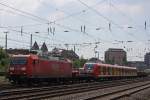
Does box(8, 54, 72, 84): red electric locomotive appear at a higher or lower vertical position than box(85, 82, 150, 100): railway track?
higher

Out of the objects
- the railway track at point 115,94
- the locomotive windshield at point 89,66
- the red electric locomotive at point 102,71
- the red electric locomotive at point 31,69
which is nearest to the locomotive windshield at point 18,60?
the red electric locomotive at point 31,69

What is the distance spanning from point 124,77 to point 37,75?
150 ft

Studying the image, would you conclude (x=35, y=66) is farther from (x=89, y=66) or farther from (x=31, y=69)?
(x=89, y=66)

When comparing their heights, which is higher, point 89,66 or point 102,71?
point 89,66

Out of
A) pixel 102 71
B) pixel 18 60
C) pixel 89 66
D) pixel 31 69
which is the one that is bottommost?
pixel 102 71

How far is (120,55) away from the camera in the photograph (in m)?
183

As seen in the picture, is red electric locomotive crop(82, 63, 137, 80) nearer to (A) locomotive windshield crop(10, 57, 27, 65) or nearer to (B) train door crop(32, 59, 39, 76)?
(B) train door crop(32, 59, 39, 76)

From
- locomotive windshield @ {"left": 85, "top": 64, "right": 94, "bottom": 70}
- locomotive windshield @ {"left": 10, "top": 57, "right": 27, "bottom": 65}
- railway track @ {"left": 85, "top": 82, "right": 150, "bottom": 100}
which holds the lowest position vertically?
railway track @ {"left": 85, "top": 82, "right": 150, "bottom": 100}

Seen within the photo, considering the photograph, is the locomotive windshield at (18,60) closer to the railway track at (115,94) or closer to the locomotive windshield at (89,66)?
the railway track at (115,94)

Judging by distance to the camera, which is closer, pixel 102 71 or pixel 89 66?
pixel 89 66

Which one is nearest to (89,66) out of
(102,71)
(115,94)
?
(102,71)

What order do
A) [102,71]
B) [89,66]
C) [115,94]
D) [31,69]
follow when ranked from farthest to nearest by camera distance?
[102,71] < [89,66] < [31,69] < [115,94]

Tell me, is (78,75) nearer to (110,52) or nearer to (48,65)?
(48,65)

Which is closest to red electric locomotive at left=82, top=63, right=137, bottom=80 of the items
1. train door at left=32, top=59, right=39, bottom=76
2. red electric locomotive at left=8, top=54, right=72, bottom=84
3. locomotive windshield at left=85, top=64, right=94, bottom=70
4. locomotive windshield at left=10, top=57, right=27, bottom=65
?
locomotive windshield at left=85, top=64, right=94, bottom=70
